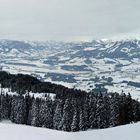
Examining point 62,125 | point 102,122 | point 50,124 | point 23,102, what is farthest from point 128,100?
point 23,102

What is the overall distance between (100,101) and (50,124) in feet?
80.9

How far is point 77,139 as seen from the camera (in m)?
45.4

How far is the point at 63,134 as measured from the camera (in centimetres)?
4725

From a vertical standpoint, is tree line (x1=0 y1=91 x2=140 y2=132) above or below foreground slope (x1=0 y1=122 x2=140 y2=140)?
below

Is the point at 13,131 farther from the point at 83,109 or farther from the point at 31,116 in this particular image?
the point at 31,116

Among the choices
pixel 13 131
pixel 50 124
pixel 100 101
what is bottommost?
pixel 50 124

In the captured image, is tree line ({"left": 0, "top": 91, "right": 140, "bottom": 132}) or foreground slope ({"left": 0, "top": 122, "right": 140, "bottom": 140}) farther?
tree line ({"left": 0, "top": 91, "right": 140, "bottom": 132})

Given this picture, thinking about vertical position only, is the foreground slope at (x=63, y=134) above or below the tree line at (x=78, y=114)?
above

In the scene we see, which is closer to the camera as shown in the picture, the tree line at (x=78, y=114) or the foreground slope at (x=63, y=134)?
the foreground slope at (x=63, y=134)

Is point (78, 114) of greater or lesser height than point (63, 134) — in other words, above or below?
below

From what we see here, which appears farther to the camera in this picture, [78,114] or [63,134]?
[78,114]

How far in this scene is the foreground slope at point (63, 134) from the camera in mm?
45056

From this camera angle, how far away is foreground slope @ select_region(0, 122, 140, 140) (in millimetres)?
45056

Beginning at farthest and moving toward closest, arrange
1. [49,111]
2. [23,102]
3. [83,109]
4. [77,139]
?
[23,102] → [49,111] → [83,109] → [77,139]
